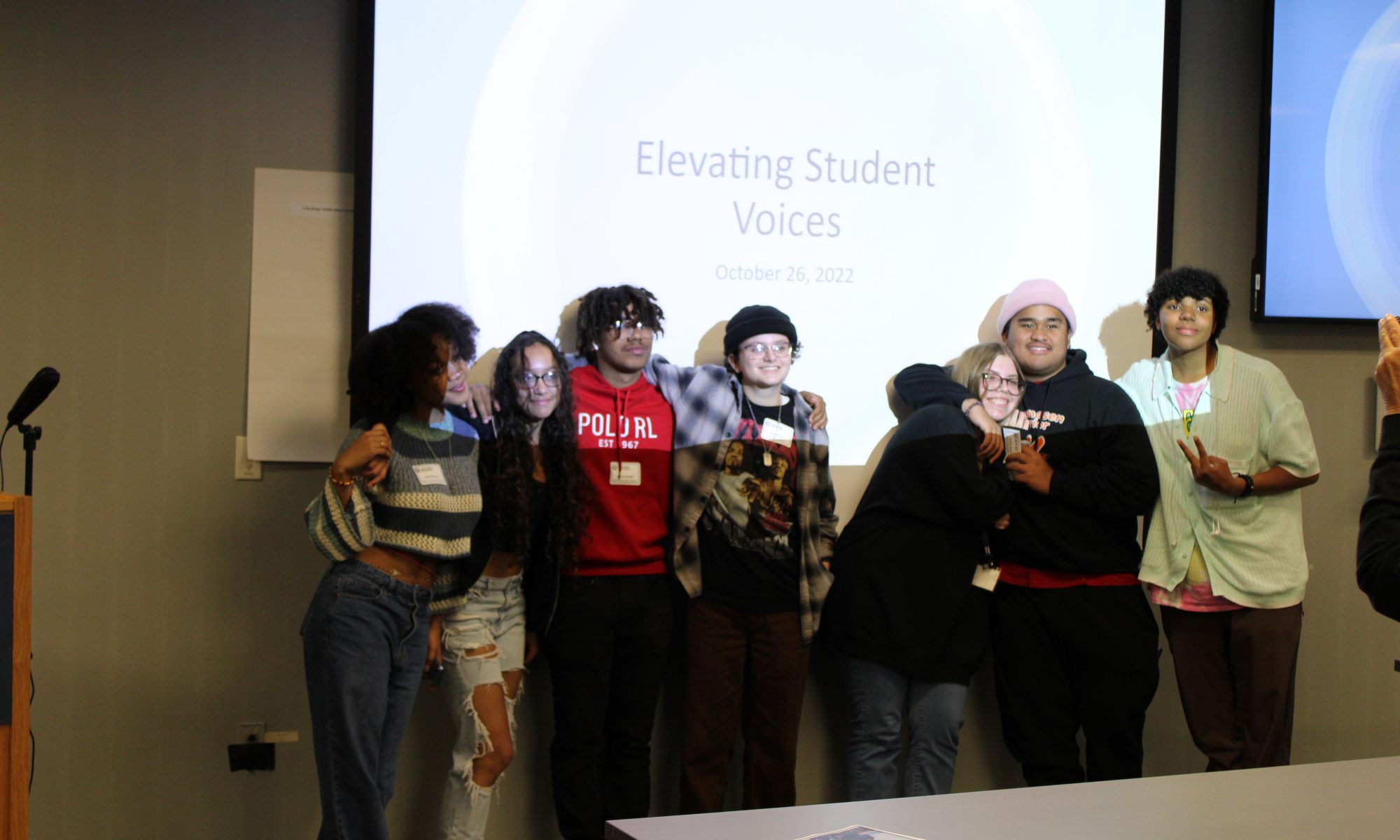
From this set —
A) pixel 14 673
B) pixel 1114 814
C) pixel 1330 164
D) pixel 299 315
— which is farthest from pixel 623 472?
pixel 1330 164

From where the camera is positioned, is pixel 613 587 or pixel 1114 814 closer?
pixel 1114 814

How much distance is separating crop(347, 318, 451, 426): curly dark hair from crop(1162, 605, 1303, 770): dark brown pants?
85.8 inches

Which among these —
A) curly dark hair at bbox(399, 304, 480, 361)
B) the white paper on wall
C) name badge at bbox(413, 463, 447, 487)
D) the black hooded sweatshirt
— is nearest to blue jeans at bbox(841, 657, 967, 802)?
the black hooded sweatshirt

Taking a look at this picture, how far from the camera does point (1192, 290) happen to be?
304 centimetres

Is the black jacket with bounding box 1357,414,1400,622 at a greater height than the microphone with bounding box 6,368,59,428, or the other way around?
the microphone with bounding box 6,368,59,428

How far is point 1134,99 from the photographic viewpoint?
10.6 ft

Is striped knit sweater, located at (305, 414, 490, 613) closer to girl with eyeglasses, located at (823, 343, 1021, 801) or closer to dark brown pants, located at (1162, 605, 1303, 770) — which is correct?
girl with eyeglasses, located at (823, 343, 1021, 801)

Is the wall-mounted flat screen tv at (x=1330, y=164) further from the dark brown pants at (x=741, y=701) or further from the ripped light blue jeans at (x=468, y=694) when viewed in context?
the ripped light blue jeans at (x=468, y=694)

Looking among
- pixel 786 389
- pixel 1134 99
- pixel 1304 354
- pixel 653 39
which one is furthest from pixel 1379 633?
pixel 653 39

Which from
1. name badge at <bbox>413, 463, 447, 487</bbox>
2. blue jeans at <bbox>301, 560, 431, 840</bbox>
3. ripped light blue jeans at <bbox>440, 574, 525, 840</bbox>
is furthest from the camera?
ripped light blue jeans at <bbox>440, 574, 525, 840</bbox>

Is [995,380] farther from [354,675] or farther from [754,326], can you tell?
[354,675]

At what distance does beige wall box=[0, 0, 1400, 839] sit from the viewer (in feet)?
9.02

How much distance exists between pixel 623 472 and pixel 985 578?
41.2 inches

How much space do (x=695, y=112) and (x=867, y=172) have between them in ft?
1.74
